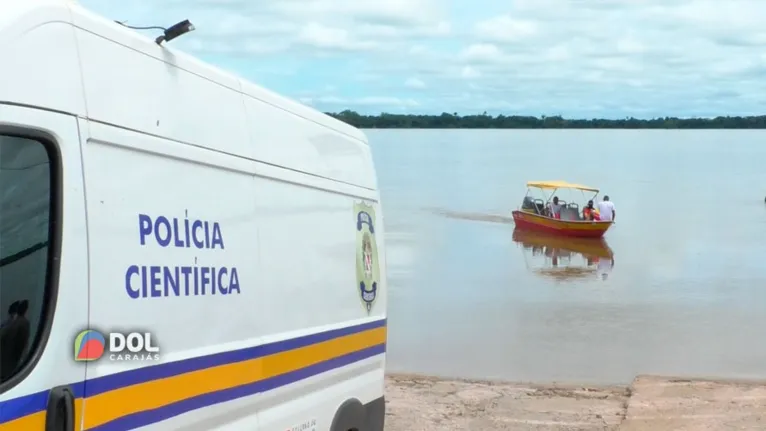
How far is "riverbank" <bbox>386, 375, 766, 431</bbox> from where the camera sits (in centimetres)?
864

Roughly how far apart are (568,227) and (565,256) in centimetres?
329

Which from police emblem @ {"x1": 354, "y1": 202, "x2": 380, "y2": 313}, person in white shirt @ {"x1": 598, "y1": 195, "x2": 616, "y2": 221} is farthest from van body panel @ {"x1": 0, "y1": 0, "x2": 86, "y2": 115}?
person in white shirt @ {"x1": 598, "y1": 195, "x2": 616, "y2": 221}

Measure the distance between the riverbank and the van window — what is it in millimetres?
6127

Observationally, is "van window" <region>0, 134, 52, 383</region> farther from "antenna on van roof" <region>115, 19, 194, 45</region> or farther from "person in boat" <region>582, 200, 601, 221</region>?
"person in boat" <region>582, 200, 601, 221</region>

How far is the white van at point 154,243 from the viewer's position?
8.04ft

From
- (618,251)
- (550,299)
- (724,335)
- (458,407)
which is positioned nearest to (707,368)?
(724,335)

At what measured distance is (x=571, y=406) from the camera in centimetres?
984

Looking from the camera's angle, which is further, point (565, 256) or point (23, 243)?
point (565, 256)

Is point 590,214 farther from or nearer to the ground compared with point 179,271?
nearer to the ground

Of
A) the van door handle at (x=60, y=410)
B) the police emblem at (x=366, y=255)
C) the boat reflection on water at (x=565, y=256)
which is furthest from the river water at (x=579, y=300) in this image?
the van door handle at (x=60, y=410)

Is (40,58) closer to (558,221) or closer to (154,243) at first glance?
(154,243)

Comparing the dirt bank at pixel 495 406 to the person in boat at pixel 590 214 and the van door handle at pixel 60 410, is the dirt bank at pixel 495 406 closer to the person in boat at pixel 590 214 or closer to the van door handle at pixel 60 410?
the van door handle at pixel 60 410

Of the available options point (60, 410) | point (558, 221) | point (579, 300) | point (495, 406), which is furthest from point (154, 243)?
point (558, 221)

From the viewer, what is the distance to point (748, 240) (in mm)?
40031
